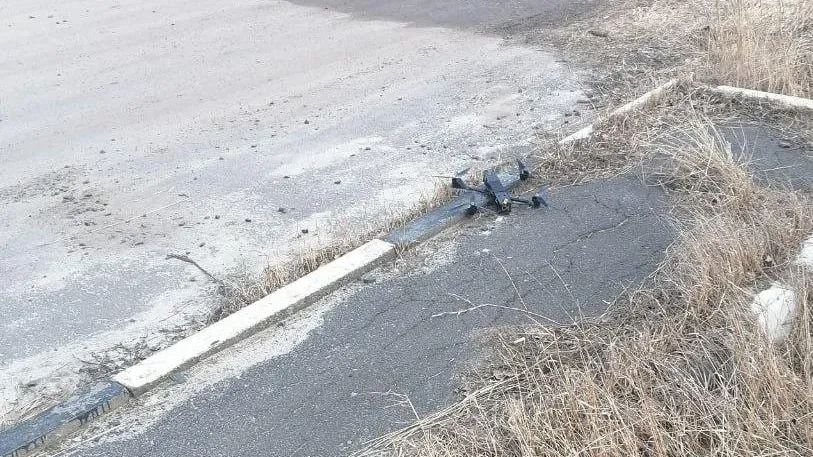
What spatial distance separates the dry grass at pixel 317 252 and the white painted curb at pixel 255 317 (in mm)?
106

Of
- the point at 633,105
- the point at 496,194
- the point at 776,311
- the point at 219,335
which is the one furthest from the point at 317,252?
the point at 633,105

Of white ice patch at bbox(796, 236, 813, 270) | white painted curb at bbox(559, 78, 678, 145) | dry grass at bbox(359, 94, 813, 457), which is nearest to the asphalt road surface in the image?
white painted curb at bbox(559, 78, 678, 145)

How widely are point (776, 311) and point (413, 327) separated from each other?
1621mm

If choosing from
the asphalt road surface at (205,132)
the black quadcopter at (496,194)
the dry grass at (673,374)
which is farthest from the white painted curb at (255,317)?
the dry grass at (673,374)

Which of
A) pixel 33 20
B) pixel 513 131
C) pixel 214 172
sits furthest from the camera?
pixel 33 20

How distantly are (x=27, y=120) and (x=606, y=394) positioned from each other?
5982mm

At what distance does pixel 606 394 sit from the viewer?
3.26 metres

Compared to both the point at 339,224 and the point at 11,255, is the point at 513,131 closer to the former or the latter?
the point at 339,224

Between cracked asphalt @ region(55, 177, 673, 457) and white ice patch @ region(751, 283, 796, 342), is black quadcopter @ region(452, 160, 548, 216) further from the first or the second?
white ice patch @ region(751, 283, 796, 342)

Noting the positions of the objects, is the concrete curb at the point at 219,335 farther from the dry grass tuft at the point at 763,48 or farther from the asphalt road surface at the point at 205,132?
the dry grass tuft at the point at 763,48

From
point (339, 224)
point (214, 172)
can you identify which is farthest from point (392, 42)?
point (339, 224)

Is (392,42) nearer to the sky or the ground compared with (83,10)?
nearer to the ground

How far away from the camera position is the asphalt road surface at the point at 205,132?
16.4ft

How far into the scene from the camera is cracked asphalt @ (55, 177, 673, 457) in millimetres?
3699
